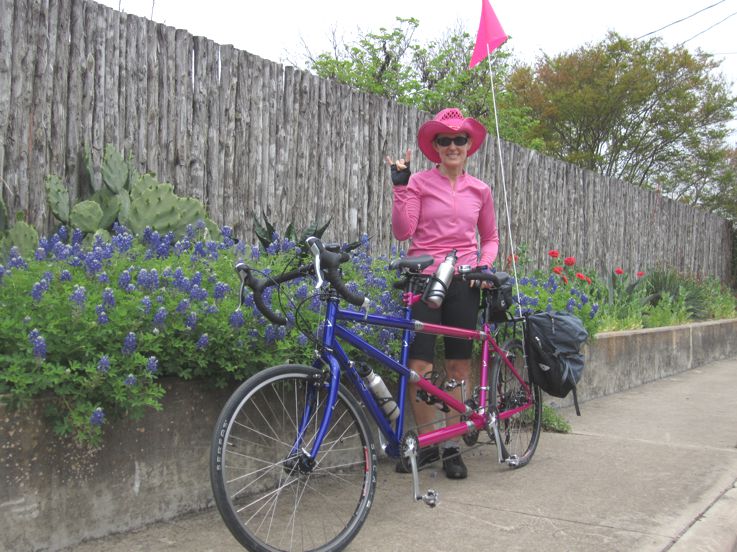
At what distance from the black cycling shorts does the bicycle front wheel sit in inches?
24.3

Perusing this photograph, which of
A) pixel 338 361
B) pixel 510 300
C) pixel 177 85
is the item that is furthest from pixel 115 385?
pixel 177 85

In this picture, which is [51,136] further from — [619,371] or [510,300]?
[619,371]

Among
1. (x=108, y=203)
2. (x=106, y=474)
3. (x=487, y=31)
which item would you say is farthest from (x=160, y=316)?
(x=487, y=31)

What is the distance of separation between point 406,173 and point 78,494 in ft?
7.55

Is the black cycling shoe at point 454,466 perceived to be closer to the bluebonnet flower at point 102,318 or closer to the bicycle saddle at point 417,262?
the bicycle saddle at point 417,262

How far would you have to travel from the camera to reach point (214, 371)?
3.81 meters

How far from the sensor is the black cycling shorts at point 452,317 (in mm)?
4512

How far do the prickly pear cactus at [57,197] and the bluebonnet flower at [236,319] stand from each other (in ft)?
5.29

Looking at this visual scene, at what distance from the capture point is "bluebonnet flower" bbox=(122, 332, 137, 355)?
10.8ft

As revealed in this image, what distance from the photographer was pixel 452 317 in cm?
470

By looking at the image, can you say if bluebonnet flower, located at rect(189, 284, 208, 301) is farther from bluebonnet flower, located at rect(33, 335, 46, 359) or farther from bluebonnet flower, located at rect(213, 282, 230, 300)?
bluebonnet flower, located at rect(33, 335, 46, 359)

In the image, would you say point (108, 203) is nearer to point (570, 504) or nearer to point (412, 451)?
point (412, 451)

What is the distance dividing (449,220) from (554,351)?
105 cm

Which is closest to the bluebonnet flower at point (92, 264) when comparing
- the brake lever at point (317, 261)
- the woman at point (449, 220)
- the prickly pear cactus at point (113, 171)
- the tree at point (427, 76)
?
the brake lever at point (317, 261)
